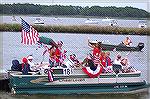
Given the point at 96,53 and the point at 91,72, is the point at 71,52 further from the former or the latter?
the point at 91,72

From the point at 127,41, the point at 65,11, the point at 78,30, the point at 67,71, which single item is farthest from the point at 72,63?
the point at 78,30

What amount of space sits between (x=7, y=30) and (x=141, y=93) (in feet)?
57.3

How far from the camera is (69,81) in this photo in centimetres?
1625

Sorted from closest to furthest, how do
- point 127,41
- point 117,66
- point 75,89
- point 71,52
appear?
1. point 75,89
2. point 117,66
3. point 127,41
4. point 71,52

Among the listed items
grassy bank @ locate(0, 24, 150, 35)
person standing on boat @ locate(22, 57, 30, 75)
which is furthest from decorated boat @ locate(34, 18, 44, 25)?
person standing on boat @ locate(22, 57, 30, 75)

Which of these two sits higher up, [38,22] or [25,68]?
[38,22]

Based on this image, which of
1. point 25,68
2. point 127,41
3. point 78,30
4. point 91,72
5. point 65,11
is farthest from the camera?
point 78,30

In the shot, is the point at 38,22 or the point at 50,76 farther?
the point at 38,22

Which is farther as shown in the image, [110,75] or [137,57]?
[137,57]

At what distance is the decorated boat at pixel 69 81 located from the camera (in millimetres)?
16016

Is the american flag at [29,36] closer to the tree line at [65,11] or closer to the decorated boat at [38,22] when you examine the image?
the tree line at [65,11]

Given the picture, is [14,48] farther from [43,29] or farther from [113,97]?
[113,97]

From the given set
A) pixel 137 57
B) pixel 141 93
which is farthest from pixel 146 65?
pixel 141 93

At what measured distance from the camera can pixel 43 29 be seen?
33812 millimetres
